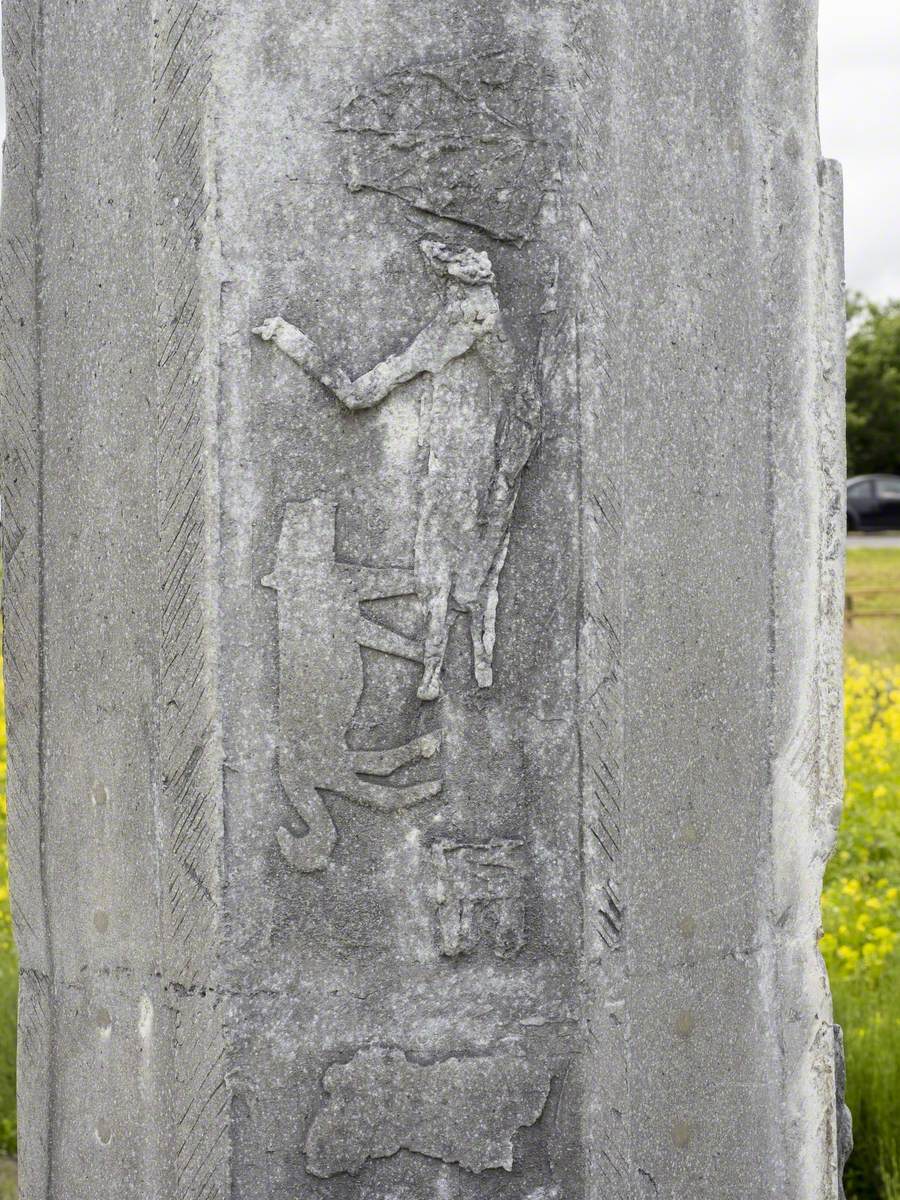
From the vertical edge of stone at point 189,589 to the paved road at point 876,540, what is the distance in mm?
16865

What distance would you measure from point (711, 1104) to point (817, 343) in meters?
1.49

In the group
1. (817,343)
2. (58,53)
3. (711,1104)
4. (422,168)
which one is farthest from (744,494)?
(58,53)

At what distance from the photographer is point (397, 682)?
2.36 metres

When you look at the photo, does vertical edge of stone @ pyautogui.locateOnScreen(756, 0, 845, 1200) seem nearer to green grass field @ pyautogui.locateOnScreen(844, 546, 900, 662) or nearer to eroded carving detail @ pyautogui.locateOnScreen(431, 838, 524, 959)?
eroded carving detail @ pyautogui.locateOnScreen(431, 838, 524, 959)

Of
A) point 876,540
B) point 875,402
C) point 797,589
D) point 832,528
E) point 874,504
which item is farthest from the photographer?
point 875,402

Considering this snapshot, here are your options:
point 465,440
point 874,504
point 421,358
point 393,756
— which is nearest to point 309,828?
point 393,756

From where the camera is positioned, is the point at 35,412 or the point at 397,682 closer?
the point at 397,682

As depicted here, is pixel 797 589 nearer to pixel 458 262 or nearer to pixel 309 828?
pixel 458 262

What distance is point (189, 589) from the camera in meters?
2.34

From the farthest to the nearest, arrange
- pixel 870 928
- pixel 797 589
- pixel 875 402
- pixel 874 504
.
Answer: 1. pixel 875 402
2. pixel 874 504
3. pixel 870 928
4. pixel 797 589

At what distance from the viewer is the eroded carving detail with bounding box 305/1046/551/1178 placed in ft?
7.63

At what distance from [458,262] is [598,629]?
0.68 metres

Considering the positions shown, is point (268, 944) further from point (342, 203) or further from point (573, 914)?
point (342, 203)

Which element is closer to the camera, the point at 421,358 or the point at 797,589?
→ the point at 421,358
